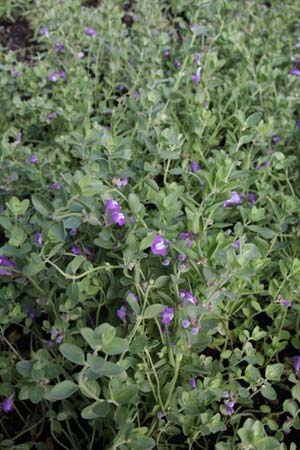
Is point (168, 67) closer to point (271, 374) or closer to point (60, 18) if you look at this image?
point (60, 18)

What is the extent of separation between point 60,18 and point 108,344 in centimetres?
202

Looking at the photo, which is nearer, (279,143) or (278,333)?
(278,333)

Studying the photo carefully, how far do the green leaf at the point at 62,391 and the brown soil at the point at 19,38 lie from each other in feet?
7.88

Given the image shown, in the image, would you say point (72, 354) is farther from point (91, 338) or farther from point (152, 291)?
point (152, 291)

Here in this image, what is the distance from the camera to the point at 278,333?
1.41m

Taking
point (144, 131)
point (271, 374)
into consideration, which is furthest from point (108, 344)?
point (144, 131)

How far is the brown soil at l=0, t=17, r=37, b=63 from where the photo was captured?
10.0 ft

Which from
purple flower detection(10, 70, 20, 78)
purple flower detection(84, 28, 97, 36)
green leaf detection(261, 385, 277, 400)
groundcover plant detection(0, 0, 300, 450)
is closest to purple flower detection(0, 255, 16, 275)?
groundcover plant detection(0, 0, 300, 450)

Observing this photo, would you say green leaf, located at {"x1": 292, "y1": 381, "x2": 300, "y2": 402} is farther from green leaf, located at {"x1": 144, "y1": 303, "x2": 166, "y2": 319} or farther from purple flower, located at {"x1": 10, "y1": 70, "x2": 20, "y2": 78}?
purple flower, located at {"x1": 10, "y1": 70, "x2": 20, "y2": 78}

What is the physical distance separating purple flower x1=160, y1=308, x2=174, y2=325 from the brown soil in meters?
2.20

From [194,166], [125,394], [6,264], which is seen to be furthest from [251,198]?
[125,394]

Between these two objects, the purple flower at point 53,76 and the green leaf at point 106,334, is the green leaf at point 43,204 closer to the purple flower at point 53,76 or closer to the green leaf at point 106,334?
the green leaf at point 106,334

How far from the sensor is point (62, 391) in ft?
3.17

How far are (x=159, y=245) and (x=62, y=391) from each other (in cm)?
41
